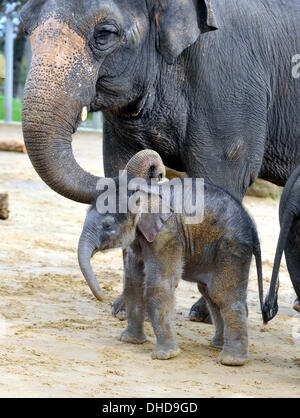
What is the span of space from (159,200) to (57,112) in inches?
31.2

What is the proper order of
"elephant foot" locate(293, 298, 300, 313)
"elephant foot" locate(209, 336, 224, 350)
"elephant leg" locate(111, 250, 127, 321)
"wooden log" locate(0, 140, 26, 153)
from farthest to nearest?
"wooden log" locate(0, 140, 26, 153)
"elephant foot" locate(293, 298, 300, 313)
"elephant leg" locate(111, 250, 127, 321)
"elephant foot" locate(209, 336, 224, 350)

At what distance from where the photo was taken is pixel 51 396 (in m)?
4.22

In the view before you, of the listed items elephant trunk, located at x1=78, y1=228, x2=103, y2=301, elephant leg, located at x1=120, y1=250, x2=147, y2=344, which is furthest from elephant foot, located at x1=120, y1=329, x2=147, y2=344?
elephant trunk, located at x1=78, y1=228, x2=103, y2=301

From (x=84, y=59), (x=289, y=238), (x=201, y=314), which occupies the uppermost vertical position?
(x=84, y=59)

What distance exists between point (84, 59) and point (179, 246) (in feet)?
4.10

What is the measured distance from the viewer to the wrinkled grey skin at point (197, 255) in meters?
5.11

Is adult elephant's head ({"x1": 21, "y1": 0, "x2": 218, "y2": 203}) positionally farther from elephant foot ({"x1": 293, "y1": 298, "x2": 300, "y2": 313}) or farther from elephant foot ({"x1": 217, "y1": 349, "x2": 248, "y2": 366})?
elephant foot ({"x1": 293, "y1": 298, "x2": 300, "y2": 313})

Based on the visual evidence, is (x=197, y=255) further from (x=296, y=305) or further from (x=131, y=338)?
(x=296, y=305)

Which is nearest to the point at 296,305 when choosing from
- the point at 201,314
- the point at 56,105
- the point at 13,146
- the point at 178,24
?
the point at 201,314

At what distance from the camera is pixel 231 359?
5148 mm

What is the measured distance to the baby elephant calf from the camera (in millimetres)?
5094

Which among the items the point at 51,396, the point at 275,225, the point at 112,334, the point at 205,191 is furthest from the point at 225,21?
the point at 275,225

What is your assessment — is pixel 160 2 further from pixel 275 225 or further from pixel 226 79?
pixel 275 225

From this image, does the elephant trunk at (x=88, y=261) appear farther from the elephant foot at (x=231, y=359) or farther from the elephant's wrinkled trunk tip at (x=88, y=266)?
the elephant foot at (x=231, y=359)
